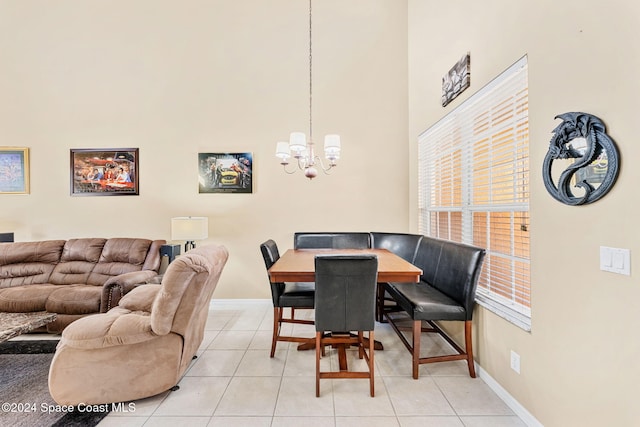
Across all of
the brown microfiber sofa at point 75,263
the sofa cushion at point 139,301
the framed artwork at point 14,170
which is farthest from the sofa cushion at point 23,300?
the framed artwork at point 14,170

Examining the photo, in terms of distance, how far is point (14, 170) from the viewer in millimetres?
3904

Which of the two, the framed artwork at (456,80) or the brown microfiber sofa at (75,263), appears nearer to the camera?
the framed artwork at (456,80)

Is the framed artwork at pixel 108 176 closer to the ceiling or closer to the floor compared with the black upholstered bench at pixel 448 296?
closer to the ceiling

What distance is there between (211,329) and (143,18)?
14.3ft

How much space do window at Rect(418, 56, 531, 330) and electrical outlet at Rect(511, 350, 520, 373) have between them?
22 centimetres

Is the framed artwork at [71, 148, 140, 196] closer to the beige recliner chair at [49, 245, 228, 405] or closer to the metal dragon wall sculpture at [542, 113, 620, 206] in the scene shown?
the beige recliner chair at [49, 245, 228, 405]

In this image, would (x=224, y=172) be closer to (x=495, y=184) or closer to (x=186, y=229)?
(x=186, y=229)

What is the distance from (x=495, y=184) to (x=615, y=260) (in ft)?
A: 3.31

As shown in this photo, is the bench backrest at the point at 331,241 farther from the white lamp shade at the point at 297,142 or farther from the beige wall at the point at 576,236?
the beige wall at the point at 576,236

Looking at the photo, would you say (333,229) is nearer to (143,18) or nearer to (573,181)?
(573,181)

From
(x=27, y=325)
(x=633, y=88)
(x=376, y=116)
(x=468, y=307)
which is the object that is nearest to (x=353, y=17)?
(x=376, y=116)

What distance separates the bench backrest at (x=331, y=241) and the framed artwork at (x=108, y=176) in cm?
250

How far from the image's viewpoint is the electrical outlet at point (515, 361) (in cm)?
179

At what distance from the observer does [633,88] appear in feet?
3.71
